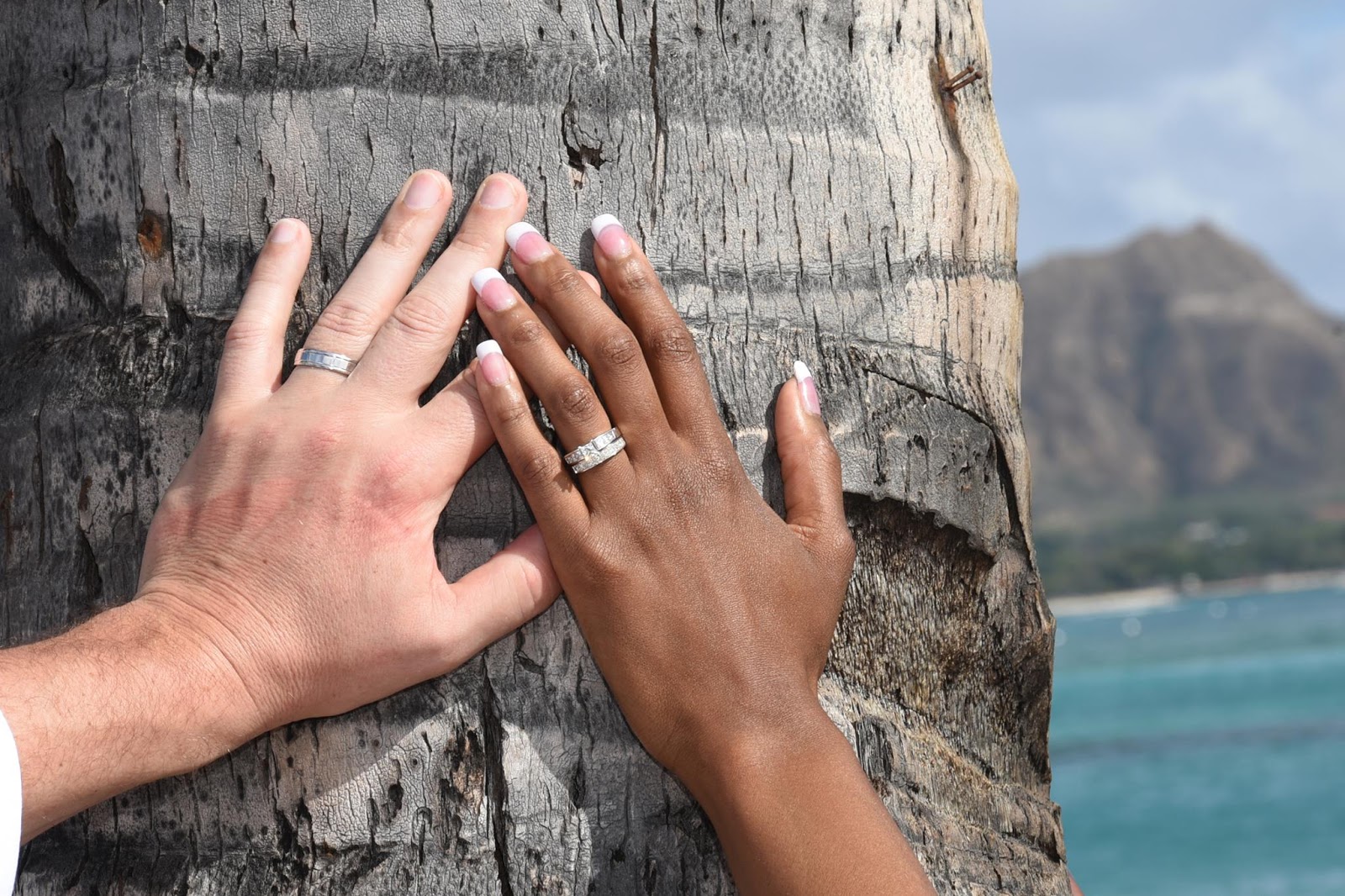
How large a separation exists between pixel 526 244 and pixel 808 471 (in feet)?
1.56

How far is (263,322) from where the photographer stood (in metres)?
1.53

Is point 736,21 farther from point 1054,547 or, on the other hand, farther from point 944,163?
point 1054,547

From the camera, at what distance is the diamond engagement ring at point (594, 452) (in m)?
1.50

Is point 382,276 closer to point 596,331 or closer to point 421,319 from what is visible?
point 421,319

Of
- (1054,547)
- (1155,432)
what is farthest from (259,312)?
(1155,432)

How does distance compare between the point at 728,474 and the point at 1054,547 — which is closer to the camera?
the point at 728,474

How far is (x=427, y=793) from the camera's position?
1497mm

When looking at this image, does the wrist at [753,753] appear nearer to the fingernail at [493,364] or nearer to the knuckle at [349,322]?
the fingernail at [493,364]

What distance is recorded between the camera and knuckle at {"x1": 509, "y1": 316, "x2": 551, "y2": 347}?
1506mm

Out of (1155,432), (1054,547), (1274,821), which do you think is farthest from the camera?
(1155,432)

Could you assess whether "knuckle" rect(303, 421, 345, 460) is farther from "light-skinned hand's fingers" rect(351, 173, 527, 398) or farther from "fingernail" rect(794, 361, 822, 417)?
"fingernail" rect(794, 361, 822, 417)

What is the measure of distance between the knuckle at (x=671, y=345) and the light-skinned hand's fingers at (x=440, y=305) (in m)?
0.23

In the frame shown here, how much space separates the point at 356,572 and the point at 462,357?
0.32m

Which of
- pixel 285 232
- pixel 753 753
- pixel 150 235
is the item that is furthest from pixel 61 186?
pixel 753 753
